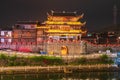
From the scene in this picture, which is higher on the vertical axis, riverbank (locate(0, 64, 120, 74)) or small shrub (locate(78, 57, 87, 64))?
small shrub (locate(78, 57, 87, 64))

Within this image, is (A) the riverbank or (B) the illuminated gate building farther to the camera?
(B) the illuminated gate building

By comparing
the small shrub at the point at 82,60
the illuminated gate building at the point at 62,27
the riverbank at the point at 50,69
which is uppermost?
the illuminated gate building at the point at 62,27

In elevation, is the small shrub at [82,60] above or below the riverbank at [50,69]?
above

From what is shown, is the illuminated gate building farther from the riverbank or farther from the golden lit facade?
the riverbank

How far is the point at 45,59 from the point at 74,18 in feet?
109

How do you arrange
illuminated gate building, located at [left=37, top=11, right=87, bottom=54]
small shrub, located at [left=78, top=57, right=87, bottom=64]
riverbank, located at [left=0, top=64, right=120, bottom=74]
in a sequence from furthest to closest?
illuminated gate building, located at [left=37, top=11, right=87, bottom=54], small shrub, located at [left=78, top=57, right=87, bottom=64], riverbank, located at [left=0, top=64, right=120, bottom=74]

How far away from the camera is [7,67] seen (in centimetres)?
6769

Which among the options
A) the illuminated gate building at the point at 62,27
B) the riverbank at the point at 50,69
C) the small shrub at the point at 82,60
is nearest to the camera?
the riverbank at the point at 50,69

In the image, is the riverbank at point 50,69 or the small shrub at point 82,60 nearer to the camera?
the riverbank at point 50,69

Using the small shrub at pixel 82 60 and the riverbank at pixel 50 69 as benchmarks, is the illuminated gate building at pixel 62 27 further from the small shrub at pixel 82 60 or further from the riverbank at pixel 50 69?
the riverbank at pixel 50 69

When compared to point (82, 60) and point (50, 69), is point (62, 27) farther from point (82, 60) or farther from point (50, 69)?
point (50, 69)

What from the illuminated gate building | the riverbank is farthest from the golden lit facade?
the riverbank

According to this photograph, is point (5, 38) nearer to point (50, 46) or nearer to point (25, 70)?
point (50, 46)

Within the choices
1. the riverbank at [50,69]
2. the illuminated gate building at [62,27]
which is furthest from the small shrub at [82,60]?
the illuminated gate building at [62,27]
